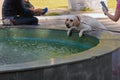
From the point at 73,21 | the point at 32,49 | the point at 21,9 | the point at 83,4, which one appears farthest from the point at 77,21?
the point at 83,4

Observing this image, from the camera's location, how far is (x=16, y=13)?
988 cm

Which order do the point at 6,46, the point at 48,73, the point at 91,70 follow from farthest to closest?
the point at 6,46 < the point at 91,70 < the point at 48,73

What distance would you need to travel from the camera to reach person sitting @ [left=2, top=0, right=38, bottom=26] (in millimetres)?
9609

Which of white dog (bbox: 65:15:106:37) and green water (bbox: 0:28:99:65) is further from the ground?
white dog (bbox: 65:15:106:37)

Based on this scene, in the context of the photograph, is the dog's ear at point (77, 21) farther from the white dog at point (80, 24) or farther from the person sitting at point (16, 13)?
the person sitting at point (16, 13)

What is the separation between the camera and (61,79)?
4.75m

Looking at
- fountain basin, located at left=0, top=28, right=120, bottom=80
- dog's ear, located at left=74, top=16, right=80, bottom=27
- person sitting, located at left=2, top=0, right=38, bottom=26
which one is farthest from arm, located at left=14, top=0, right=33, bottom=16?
fountain basin, located at left=0, top=28, right=120, bottom=80

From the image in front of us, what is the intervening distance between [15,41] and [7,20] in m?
0.87

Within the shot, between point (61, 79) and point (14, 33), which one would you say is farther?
point (14, 33)

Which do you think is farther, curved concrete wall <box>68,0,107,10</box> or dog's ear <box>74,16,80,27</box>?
curved concrete wall <box>68,0,107,10</box>

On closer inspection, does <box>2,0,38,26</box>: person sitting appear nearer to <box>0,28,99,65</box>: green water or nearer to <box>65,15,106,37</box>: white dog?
<box>0,28,99,65</box>: green water

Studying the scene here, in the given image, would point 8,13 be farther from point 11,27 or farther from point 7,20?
point 11,27

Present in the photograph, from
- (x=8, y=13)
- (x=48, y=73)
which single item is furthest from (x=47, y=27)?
(x=48, y=73)

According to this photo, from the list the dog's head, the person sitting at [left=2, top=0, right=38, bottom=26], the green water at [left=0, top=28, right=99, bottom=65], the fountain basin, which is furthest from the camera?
the person sitting at [left=2, top=0, right=38, bottom=26]
